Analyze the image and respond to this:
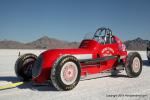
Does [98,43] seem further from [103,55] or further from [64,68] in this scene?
[64,68]

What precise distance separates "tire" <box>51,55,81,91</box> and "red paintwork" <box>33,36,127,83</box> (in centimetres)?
66

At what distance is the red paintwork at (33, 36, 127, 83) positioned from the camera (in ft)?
27.1

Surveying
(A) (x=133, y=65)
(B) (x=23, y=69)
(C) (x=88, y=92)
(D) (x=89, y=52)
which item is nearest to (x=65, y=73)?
(C) (x=88, y=92)

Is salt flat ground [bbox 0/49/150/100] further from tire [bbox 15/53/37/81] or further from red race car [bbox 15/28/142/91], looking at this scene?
tire [bbox 15/53/37/81]

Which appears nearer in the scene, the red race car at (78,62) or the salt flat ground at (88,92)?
the salt flat ground at (88,92)

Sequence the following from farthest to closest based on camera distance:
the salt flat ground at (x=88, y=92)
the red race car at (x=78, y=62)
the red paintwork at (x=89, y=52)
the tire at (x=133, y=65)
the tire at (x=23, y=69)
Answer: the tire at (x=133, y=65) < the tire at (x=23, y=69) < the red paintwork at (x=89, y=52) < the red race car at (x=78, y=62) < the salt flat ground at (x=88, y=92)

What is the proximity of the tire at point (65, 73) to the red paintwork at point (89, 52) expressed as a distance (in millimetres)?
664

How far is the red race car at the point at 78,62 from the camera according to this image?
7.78 metres

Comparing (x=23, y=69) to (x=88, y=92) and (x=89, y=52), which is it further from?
(x=88, y=92)

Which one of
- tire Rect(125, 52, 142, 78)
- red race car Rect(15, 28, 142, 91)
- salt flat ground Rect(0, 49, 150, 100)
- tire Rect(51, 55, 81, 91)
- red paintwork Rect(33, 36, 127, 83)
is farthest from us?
tire Rect(125, 52, 142, 78)

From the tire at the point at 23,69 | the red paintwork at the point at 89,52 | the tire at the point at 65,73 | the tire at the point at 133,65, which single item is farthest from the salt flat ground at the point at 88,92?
the tire at the point at 133,65

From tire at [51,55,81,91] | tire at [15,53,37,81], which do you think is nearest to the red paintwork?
tire at [51,55,81,91]

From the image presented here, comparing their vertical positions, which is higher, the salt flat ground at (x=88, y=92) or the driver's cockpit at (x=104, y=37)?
the driver's cockpit at (x=104, y=37)

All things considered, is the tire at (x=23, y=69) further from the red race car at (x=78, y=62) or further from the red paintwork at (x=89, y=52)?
the red paintwork at (x=89, y=52)
